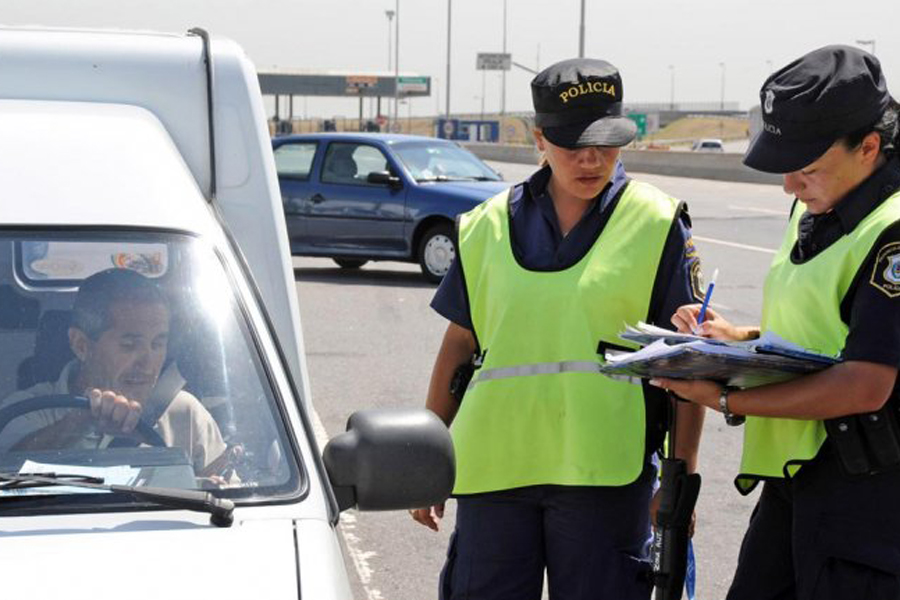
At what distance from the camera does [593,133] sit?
378 cm

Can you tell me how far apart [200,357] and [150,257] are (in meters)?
0.27

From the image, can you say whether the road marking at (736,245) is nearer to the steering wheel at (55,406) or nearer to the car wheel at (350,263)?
the car wheel at (350,263)

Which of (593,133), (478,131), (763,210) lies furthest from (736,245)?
(478,131)

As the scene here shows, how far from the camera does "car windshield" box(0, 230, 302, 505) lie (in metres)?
3.08

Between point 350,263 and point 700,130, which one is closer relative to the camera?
point 350,263

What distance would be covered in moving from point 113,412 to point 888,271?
1662 mm

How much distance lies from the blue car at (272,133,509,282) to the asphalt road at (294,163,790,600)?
16.6 inches

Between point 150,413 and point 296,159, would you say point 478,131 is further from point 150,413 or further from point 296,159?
point 150,413

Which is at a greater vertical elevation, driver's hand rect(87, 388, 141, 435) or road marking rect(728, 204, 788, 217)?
driver's hand rect(87, 388, 141, 435)

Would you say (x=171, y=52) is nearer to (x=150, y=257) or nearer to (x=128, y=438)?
(x=150, y=257)

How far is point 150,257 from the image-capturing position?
10.9ft

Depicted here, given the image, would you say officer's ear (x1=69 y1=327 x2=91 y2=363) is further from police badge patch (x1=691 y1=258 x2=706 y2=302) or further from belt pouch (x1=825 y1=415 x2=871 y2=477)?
belt pouch (x1=825 y1=415 x2=871 y2=477)

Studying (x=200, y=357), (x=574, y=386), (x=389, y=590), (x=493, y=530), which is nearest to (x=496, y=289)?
(x=574, y=386)

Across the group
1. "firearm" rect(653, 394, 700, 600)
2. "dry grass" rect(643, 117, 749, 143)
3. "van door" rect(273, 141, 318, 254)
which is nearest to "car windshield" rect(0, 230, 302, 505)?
"firearm" rect(653, 394, 700, 600)
